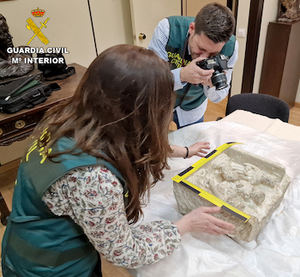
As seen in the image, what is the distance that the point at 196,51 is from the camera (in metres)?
1.31

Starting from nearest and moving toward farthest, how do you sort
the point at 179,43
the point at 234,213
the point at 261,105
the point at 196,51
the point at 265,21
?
the point at 234,213, the point at 196,51, the point at 179,43, the point at 261,105, the point at 265,21

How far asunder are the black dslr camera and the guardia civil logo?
1.53m

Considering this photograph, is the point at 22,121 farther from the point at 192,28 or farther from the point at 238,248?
the point at 238,248

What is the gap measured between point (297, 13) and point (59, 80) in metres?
2.24

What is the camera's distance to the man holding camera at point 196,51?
3.75ft

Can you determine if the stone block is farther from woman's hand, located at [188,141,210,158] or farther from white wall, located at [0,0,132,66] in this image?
white wall, located at [0,0,132,66]

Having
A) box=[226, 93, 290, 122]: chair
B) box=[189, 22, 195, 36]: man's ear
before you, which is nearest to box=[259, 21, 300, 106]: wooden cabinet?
box=[226, 93, 290, 122]: chair

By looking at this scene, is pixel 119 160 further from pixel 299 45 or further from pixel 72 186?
pixel 299 45

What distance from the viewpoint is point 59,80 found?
1861 millimetres

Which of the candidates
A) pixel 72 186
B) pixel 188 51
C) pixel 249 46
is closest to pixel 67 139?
pixel 72 186

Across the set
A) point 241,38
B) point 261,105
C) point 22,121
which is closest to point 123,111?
point 22,121

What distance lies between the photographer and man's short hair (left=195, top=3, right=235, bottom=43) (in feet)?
3.68

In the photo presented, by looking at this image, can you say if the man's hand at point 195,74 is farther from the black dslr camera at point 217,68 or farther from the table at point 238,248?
the table at point 238,248

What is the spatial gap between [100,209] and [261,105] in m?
A: 1.42
